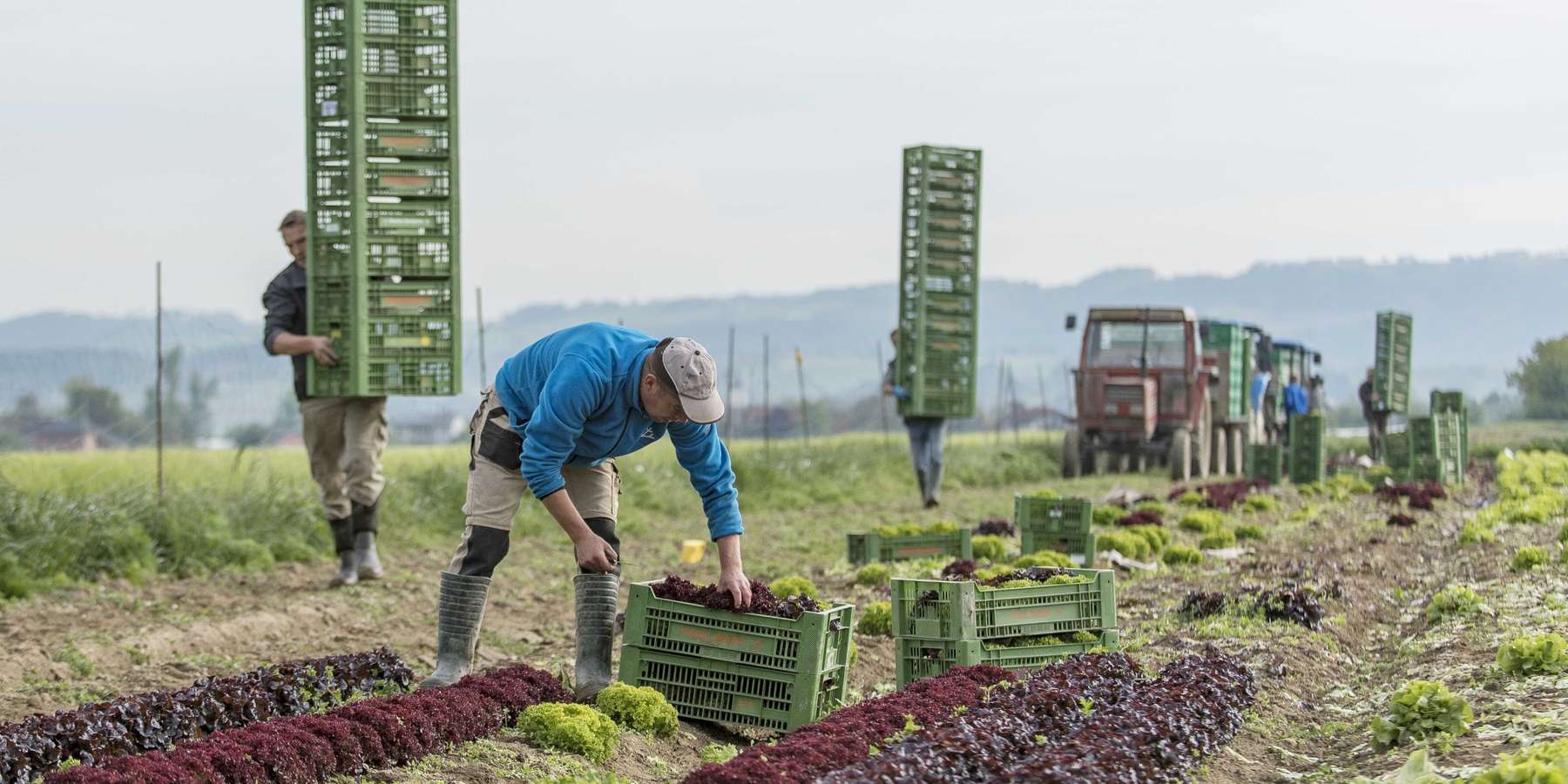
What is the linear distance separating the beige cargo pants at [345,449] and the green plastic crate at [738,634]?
13.8 ft

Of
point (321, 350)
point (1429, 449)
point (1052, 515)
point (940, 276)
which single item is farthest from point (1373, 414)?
point (321, 350)

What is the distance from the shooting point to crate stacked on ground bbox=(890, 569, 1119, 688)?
5.93 m

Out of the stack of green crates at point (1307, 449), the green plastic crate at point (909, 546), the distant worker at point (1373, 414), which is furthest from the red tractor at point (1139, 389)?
the green plastic crate at point (909, 546)

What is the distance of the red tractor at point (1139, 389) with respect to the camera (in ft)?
71.9

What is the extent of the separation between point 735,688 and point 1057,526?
515 centimetres

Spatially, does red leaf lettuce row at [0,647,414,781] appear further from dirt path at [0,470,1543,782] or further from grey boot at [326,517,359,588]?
grey boot at [326,517,359,588]

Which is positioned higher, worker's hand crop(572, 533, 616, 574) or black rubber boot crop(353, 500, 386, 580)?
worker's hand crop(572, 533, 616, 574)

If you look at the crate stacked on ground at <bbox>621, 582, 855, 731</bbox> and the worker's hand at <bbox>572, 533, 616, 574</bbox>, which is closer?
the crate stacked on ground at <bbox>621, 582, 855, 731</bbox>

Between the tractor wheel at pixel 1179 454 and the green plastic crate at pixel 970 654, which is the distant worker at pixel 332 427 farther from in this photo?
the tractor wheel at pixel 1179 454

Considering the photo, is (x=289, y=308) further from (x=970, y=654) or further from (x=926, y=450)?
(x=926, y=450)

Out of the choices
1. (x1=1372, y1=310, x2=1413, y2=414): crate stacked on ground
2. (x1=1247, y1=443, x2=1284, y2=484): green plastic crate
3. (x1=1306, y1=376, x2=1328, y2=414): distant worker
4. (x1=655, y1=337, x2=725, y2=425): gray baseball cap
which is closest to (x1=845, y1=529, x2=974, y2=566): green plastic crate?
(x1=655, y1=337, x2=725, y2=425): gray baseball cap

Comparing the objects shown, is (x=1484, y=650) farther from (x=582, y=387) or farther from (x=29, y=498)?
(x=29, y=498)

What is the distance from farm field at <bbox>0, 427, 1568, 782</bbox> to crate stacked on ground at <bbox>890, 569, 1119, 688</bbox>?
0.50 m

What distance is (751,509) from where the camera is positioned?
16641mm
